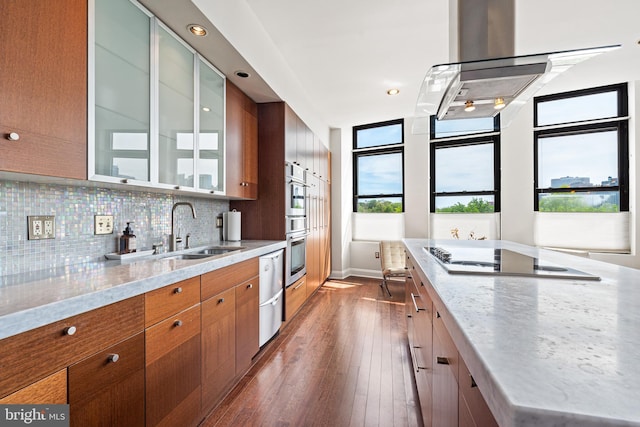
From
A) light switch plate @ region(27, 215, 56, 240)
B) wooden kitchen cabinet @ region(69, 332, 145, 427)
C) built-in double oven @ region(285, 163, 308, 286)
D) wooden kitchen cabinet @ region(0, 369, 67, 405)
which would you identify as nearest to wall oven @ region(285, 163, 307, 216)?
built-in double oven @ region(285, 163, 308, 286)

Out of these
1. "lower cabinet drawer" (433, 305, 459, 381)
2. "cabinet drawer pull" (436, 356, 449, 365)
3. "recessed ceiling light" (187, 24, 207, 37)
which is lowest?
"cabinet drawer pull" (436, 356, 449, 365)

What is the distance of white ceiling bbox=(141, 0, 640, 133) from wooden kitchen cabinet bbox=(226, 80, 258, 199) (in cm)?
15

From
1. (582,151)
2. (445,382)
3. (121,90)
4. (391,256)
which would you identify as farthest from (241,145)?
(582,151)

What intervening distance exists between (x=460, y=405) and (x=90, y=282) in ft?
4.46

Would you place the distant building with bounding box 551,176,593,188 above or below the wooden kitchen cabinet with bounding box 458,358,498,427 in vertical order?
above

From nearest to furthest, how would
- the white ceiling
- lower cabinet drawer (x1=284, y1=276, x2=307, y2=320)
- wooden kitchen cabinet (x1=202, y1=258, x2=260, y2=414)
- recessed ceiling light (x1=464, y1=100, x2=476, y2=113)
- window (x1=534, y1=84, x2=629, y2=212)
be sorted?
wooden kitchen cabinet (x1=202, y1=258, x2=260, y2=414), recessed ceiling light (x1=464, y1=100, x2=476, y2=113), the white ceiling, lower cabinet drawer (x1=284, y1=276, x2=307, y2=320), window (x1=534, y1=84, x2=629, y2=212)

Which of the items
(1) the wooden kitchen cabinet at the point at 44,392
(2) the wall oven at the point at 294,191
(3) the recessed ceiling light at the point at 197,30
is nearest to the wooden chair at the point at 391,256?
(2) the wall oven at the point at 294,191

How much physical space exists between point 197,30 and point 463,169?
4.39m

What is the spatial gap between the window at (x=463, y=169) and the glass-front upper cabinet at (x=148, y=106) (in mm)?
3745

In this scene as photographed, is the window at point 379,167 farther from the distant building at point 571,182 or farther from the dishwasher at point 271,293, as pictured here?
the dishwasher at point 271,293

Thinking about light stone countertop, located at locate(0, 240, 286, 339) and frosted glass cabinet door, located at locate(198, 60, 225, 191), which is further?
frosted glass cabinet door, located at locate(198, 60, 225, 191)

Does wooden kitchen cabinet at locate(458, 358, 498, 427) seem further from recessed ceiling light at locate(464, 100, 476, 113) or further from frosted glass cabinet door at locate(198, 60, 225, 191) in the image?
frosted glass cabinet door at locate(198, 60, 225, 191)

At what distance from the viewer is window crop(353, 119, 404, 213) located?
5.29 metres

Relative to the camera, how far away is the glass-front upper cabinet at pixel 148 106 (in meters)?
1.38
